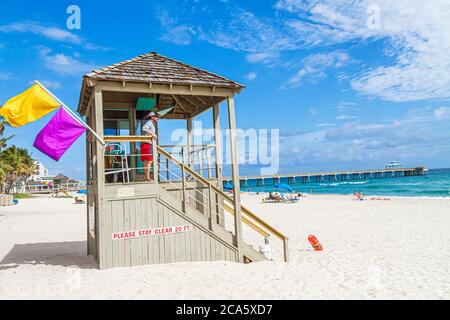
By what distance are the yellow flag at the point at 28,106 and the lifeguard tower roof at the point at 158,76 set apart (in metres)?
0.91

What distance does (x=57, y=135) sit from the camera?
7.80 meters

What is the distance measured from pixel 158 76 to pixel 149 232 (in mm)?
3531

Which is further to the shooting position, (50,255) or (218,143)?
(50,255)

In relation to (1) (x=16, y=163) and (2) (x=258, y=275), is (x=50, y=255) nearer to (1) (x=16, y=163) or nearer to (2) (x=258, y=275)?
(2) (x=258, y=275)

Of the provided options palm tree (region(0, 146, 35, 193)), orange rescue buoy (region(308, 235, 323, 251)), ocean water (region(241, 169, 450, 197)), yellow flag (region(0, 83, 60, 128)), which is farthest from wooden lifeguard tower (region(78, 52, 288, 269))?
palm tree (region(0, 146, 35, 193))

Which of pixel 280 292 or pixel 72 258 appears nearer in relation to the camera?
pixel 280 292

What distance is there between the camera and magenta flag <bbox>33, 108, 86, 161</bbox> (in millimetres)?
7750

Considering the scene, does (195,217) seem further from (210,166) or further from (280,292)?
(280,292)

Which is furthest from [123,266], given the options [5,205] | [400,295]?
[5,205]

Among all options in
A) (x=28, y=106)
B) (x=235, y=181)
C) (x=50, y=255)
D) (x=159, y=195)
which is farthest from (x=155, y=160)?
(x=50, y=255)

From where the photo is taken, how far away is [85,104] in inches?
388

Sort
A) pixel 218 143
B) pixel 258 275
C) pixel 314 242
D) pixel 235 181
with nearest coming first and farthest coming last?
pixel 258 275
pixel 235 181
pixel 218 143
pixel 314 242

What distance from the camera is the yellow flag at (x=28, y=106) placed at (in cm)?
754
